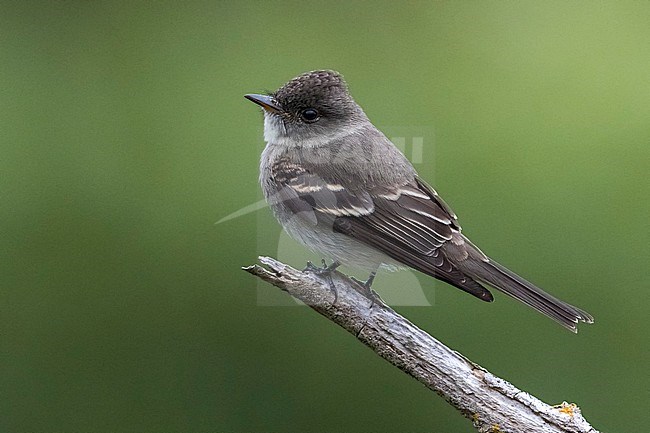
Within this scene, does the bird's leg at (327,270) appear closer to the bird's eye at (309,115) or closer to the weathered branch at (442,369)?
the weathered branch at (442,369)

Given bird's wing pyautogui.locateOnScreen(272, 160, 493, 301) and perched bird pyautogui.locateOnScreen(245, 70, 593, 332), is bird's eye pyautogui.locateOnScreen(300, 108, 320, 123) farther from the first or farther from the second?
bird's wing pyautogui.locateOnScreen(272, 160, 493, 301)

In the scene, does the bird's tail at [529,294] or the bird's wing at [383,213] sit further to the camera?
the bird's wing at [383,213]

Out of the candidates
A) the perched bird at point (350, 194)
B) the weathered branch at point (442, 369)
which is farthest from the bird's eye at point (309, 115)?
the weathered branch at point (442, 369)

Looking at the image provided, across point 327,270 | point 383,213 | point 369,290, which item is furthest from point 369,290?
point 383,213

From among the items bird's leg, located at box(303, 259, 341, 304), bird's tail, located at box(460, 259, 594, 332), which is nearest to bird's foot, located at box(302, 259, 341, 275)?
bird's leg, located at box(303, 259, 341, 304)

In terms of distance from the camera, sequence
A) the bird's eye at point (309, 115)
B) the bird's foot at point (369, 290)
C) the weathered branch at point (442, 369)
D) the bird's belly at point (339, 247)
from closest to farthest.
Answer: the weathered branch at point (442, 369) → the bird's foot at point (369, 290) → the bird's belly at point (339, 247) → the bird's eye at point (309, 115)

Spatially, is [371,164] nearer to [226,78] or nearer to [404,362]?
[404,362]

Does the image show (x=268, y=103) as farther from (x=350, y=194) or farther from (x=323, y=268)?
(x=323, y=268)
